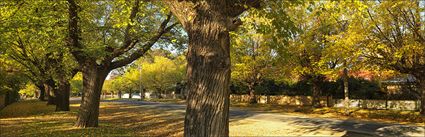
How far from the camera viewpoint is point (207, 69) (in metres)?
5.41

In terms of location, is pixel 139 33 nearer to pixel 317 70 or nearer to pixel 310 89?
pixel 317 70

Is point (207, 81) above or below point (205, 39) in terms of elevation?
below

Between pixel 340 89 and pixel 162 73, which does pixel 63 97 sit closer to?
pixel 340 89

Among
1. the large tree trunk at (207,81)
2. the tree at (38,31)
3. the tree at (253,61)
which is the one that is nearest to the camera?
the large tree trunk at (207,81)

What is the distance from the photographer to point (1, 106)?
103ft

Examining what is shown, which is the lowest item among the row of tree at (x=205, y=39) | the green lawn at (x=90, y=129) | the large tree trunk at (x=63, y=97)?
the green lawn at (x=90, y=129)

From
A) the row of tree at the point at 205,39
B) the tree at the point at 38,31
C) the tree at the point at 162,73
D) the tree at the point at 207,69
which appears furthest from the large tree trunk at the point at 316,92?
the tree at the point at 162,73

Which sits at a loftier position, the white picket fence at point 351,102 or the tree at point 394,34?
the tree at point 394,34

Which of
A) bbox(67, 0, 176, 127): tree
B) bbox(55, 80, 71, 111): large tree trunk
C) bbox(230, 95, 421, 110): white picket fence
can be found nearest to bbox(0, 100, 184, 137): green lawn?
bbox(67, 0, 176, 127): tree

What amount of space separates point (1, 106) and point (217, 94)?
32.2 m

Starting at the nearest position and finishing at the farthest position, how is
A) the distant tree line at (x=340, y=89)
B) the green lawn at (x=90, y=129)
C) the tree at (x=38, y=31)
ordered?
1. the tree at (x=38, y=31)
2. the green lawn at (x=90, y=129)
3. the distant tree line at (x=340, y=89)

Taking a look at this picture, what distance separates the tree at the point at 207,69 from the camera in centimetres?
539

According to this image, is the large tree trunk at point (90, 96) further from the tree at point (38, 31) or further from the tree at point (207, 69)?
the tree at point (207, 69)

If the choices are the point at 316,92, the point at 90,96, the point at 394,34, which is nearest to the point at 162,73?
the point at 316,92
